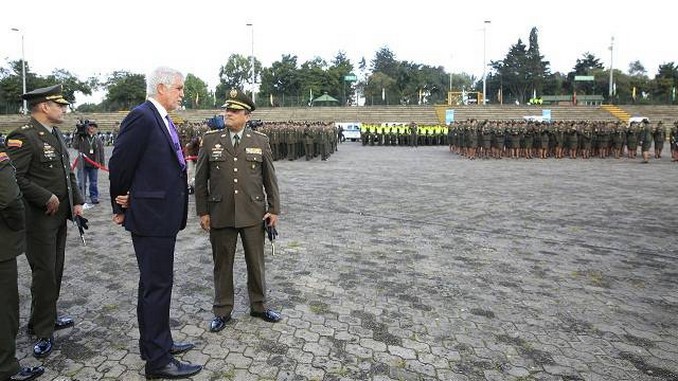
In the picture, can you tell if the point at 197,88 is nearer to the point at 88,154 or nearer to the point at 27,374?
the point at 88,154

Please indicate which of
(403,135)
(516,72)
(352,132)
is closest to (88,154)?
(403,135)

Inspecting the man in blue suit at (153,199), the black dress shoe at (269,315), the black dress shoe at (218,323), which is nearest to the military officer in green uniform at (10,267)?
the man in blue suit at (153,199)

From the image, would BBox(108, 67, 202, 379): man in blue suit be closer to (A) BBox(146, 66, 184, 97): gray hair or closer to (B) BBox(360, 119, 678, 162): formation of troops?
(A) BBox(146, 66, 184, 97): gray hair

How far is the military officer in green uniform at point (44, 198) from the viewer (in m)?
3.61

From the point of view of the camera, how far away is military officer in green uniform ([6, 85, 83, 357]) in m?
3.61

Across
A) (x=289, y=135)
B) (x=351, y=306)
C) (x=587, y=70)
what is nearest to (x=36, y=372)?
(x=351, y=306)

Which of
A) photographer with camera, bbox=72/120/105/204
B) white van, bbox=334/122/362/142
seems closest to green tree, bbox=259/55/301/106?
white van, bbox=334/122/362/142

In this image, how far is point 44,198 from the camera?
3613 mm

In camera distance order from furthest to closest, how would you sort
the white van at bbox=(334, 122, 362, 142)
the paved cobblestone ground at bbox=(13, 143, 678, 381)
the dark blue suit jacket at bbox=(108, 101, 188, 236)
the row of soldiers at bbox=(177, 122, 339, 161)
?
the white van at bbox=(334, 122, 362, 142) < the row of soldiers at bbox=(177, 122, 339, 161) < the paved cobblestone ground at bbox=(13, 143, 678, 381) < the dark blue suit jacket at bbox=(108, 101, 188, 236)

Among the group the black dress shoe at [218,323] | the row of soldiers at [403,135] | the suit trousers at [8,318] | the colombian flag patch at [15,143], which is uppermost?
the row of soldiers at [403,135]

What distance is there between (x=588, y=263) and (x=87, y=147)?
9.49 metres

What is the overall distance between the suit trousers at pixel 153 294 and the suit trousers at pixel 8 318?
2.54 ft

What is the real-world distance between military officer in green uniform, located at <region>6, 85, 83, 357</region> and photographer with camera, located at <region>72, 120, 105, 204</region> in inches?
250

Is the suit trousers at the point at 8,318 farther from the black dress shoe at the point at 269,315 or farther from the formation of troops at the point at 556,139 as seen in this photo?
the formation of troops at the point at 556,139
